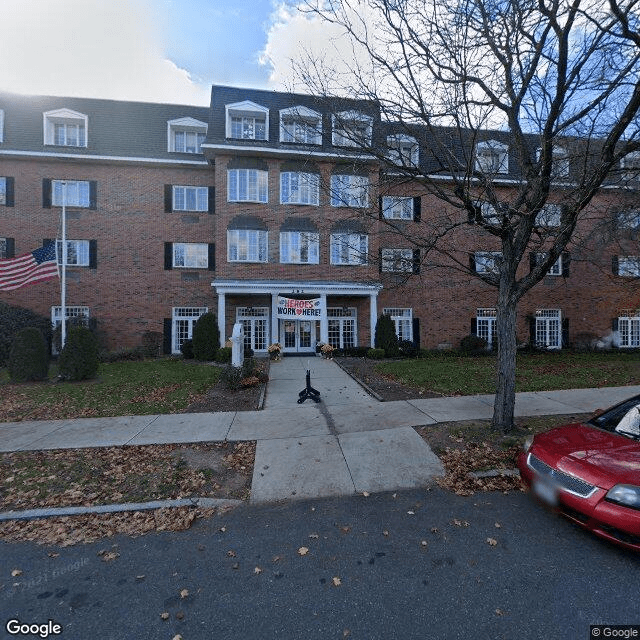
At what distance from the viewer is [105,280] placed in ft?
57.7

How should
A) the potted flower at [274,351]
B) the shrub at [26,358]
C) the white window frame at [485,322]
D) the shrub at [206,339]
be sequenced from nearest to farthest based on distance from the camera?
1. the shrub at [26,358]
2. the shrub at [206,339]
3. the potted flower at [274,351]
4. the white window frame at [485,322]

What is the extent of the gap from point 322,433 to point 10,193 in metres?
20.5

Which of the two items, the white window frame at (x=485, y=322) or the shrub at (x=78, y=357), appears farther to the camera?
the white window frame at (x=485, y=322)

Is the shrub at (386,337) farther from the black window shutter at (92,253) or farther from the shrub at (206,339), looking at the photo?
the black window shutter at (92,253)

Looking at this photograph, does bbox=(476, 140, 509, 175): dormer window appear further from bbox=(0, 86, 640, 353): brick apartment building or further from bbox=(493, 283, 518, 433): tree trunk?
bbox=(0, 86, 640, 353): brick apartment building

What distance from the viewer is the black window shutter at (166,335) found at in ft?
58.3

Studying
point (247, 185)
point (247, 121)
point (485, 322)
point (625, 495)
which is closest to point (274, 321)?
point (247, 185)

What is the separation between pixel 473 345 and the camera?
1841 cm

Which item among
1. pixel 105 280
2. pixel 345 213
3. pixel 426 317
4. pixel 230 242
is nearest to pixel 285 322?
pixel 230 242

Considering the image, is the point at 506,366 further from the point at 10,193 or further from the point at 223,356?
the point at 10,193

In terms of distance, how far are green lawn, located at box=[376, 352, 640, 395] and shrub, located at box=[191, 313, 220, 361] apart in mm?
7717

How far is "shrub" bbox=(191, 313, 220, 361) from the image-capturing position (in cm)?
1576

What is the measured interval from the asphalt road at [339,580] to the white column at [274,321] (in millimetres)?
13391

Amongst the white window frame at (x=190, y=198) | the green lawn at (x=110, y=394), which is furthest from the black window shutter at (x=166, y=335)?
the white window frame at (x=190, y=198)
